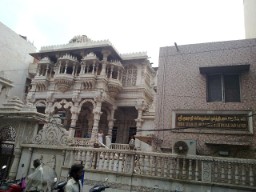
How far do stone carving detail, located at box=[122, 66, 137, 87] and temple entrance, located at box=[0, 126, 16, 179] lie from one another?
43.9 feet

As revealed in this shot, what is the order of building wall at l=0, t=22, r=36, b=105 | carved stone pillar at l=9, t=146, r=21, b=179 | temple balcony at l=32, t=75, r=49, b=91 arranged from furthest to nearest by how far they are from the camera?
building wall at l=0, t=22, r=36, b=105 → temple balcony at l=32, t=75, r=49, b=91 → carved stone pillar at l=9, t=146, r=21, b=179

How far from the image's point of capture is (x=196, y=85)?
11.9 metres

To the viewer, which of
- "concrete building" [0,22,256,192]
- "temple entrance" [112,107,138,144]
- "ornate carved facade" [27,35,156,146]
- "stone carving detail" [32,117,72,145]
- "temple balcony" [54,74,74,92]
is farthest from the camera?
"temple entrance" [112,107,138,144]

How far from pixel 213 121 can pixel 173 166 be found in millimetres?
3995

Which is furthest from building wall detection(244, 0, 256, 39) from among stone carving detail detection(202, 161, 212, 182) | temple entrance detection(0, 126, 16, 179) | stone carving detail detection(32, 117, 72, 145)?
temple entrance detection(0, 126, 16, 179)

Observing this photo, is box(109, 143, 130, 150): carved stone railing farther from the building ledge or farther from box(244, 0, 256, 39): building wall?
box(244, 0, 256, 39): building wall

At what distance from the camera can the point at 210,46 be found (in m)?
12.4

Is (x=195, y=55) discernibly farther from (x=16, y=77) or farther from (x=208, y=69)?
(x=16, y=77)

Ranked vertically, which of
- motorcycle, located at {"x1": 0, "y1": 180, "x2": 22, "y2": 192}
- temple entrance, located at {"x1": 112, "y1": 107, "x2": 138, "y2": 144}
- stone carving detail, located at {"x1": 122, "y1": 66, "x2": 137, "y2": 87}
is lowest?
motorcycle, located at {"x1": 0, "y1": 180, "x2": 22, "y2": 192}

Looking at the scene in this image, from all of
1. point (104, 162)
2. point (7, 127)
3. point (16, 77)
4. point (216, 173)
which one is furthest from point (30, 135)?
point (16, 77)

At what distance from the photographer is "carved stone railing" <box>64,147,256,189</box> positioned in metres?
7.19

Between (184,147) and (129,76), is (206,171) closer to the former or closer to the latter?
(184,147)

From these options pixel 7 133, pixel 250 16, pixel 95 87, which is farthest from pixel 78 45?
pixel 250 16

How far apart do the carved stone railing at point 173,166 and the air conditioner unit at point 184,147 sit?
85.3 inches
